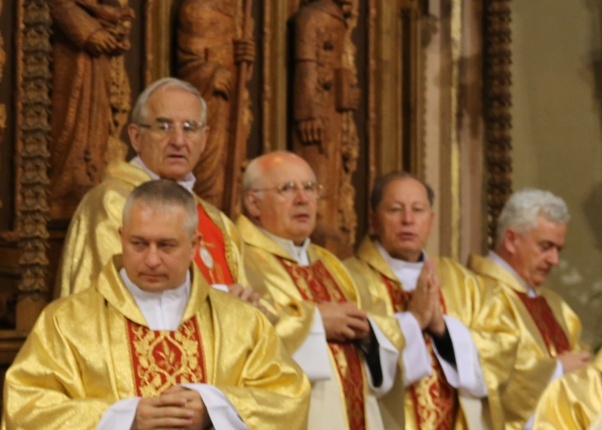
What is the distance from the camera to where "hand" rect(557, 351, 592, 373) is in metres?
7.52

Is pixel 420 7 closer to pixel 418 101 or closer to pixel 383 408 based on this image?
pixel 418 101

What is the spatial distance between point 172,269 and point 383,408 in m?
1.92

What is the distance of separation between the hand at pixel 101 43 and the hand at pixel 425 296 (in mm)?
1670

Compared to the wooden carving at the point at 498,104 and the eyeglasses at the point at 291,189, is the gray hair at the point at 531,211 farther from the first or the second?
the wooden carving at the point at 498,104

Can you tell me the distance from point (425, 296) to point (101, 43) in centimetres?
179

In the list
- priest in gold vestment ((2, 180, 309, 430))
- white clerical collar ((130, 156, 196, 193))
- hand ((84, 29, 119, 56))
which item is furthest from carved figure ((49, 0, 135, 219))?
priest in gold vestment ((2, 180, 309, 430))

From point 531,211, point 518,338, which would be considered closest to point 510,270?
point 531,211

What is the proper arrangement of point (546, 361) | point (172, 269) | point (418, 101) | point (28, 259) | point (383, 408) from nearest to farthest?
point (172, 269) < point (28, 259) < point (383, 408) < point (546, 361) < point (418, 101)

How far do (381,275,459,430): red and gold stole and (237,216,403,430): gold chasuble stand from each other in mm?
217

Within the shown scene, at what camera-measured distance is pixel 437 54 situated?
395 inches

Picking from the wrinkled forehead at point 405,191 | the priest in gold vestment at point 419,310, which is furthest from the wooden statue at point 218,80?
the wrinkled forehead at point 405,191

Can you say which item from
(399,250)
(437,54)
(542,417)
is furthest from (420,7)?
(542,417)

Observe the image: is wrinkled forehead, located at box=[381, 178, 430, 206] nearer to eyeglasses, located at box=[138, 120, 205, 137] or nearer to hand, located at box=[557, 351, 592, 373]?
hand, located at box=[557, 351, 592, 373]

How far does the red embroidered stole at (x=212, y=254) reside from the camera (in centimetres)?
625
